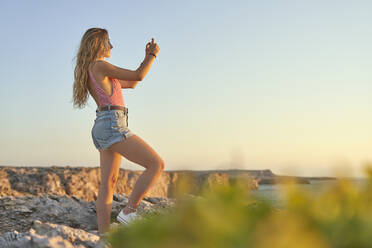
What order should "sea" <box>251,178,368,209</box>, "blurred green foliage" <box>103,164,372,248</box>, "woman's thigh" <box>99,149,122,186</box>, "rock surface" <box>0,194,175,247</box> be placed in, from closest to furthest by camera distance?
"blurred green foliage" <box>103,164,372,248</box> < "sea" <box>251,178,368,209</box> < "woman's thigh" <box>99,149,122,186</box> < "rock surface" <box>0,194,175,247</box>

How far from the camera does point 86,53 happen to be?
168 inches

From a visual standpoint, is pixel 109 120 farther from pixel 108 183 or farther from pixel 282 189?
pixel 282 189

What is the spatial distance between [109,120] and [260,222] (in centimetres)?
305

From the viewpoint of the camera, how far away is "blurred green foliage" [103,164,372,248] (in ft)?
3.11

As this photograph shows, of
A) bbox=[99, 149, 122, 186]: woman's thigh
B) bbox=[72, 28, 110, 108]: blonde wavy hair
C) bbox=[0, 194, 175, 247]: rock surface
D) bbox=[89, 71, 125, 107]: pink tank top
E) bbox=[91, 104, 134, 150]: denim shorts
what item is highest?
bbox=[72, 28, 110, 108]: blonde wavy hair

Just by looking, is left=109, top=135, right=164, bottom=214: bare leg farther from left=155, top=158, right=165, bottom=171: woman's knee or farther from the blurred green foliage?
the blurred green foliage

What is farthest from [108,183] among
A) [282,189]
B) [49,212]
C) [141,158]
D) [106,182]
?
[282,189]

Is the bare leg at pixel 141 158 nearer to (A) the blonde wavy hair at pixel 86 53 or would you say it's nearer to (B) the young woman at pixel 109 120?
(B) the young woman at pixel 109 120

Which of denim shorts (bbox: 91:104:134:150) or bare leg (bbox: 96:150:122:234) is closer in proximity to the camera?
denim shorts (bbox: 91:104:134:150)

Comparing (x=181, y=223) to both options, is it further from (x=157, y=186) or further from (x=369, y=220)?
(x=157, y=186)

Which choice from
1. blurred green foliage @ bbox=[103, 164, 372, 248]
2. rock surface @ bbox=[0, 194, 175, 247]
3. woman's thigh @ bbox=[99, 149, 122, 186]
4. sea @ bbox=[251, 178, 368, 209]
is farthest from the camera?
rock surface @ bbox=[0, 194, 175, 247]

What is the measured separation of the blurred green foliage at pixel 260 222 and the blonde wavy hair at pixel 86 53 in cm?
322

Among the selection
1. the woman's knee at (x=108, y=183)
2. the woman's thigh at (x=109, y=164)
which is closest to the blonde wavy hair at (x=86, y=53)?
the woman's thigh at (x=109, y=164)

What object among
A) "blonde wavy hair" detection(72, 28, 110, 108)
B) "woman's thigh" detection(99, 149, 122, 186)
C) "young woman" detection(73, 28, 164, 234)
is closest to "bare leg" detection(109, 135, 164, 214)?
"young woman" detection(73, 28, 164, 234)
